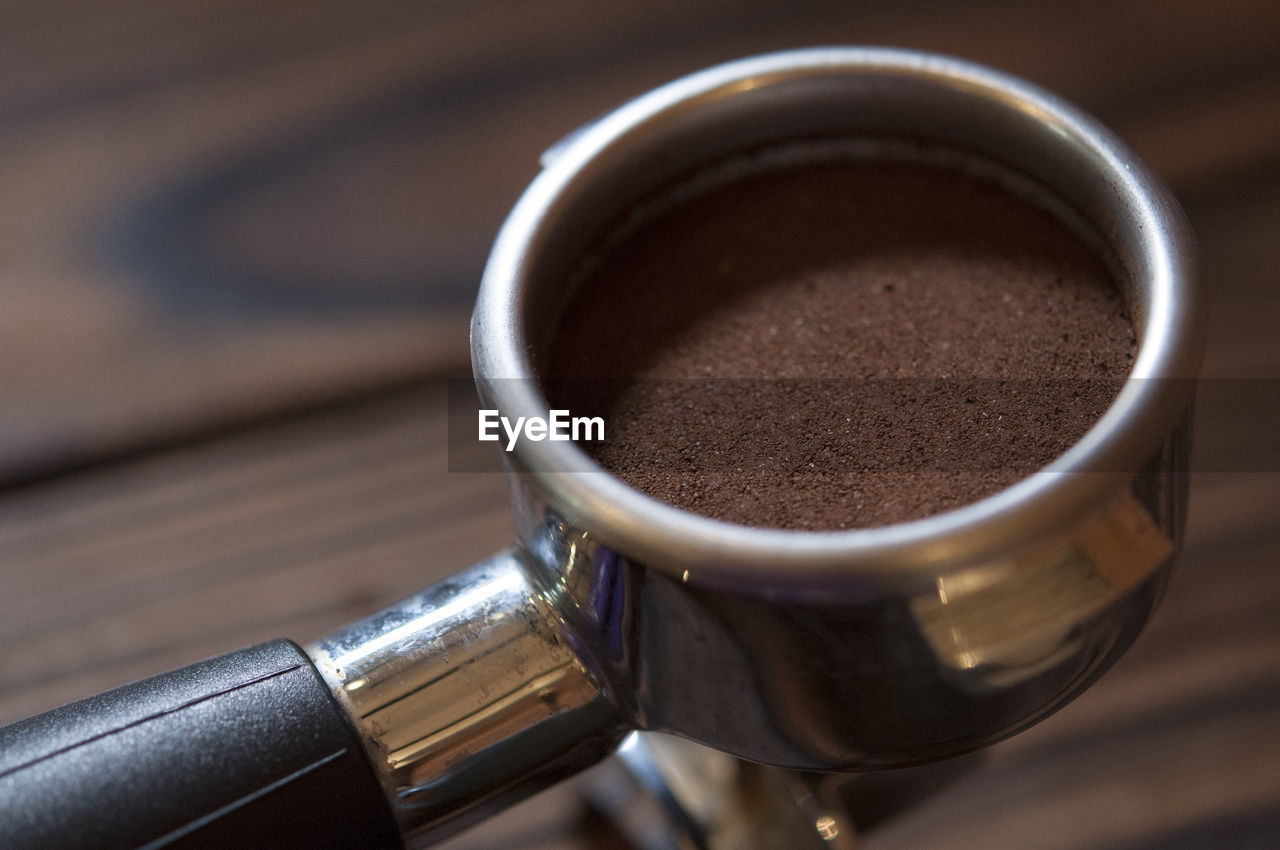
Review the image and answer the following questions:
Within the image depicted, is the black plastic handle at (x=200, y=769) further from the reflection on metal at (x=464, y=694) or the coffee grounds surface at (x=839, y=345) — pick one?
the coffee grounds surface at (x=839, y=345)

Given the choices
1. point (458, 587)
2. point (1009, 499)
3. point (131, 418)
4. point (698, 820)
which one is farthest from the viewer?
point (131, 418)

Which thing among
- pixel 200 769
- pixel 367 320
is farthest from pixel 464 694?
pixel 367 320

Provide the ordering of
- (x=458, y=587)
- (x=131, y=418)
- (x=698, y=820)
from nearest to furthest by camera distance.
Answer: (x=458, y=587) → (x=698, y=820) → (x=131, y=418)

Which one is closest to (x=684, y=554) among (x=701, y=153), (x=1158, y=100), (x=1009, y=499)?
(x=1009, y=499)

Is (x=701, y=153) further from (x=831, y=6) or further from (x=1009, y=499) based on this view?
(x=831, y=6)
